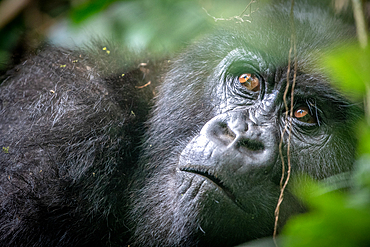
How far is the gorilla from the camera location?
1826 millimetres

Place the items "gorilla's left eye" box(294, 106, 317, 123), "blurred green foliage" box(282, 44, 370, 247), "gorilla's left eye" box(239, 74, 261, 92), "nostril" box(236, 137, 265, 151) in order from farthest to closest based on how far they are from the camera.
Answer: "gorilla's left eye" box(239, 74, 261, 92), "gorilla's left eye" box(294, 106, 317, 123), "nostril" box(236, 137, 265, 151), "blurred green foliage" box(282, 44, 370, 247)

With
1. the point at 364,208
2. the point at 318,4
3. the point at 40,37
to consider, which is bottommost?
the point at 364,208

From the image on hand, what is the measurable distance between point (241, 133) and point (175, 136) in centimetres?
59

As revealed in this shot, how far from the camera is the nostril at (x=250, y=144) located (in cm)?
176

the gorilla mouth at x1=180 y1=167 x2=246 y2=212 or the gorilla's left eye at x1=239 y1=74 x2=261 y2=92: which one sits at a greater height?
the gorilla's left eye at x1=239 y1=74 x2=261 y2=92

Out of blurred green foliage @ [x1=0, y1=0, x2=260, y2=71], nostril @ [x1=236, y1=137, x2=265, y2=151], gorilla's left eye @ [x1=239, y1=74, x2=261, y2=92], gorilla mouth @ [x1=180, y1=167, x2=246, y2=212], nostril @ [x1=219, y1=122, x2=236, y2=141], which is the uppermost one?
blurred green foliage @ [x1=0, y1=0, x2=260, y2=71]

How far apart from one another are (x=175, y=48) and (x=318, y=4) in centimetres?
112

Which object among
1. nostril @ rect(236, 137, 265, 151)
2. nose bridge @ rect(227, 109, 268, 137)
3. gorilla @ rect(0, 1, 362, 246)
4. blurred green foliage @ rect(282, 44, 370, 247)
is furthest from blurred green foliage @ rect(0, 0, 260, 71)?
blurred green foliage @ rect(282, 44, 370, 247)

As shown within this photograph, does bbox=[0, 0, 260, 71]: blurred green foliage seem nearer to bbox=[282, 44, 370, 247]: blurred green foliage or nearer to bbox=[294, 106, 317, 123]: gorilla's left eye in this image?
bbox=[294, 106, 317, 123]: gorilla's left eye

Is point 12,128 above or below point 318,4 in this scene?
below

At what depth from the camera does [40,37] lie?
241 centimetres

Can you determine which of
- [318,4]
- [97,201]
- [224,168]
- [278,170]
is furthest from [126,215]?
[318,4]

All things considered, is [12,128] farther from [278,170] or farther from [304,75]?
[304,75]

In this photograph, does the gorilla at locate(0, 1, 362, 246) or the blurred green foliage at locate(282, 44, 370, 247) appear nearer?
the blurred green foliage at locate(282, 44, 370, 247)
